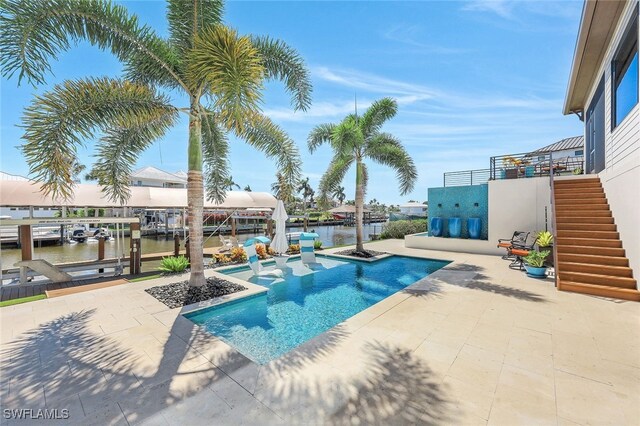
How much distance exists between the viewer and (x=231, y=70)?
491 cm

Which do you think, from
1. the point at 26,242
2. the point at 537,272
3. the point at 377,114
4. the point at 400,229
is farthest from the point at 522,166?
the point at 26,242

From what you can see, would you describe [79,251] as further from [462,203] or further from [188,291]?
[462,203]

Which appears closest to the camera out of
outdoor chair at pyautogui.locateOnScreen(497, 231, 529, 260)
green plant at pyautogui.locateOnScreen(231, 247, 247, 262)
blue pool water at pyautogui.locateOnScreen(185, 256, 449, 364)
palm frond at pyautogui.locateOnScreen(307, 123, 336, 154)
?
blue pool water at pyautogui.locateOnScreen(185, 256, 449, 364)

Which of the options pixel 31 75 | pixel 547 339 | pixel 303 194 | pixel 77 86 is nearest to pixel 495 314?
pixel 547 339

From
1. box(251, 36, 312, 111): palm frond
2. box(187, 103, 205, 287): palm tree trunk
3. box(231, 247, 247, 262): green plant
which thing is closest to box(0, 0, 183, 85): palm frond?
box(187, 103, 205, 287): palm tree trunk

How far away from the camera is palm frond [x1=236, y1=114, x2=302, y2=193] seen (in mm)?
8383

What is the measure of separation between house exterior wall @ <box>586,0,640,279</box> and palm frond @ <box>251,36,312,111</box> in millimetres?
8008

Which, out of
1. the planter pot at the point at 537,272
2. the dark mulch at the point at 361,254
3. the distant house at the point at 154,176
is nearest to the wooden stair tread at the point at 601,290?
the planter pot at the point at 537,272

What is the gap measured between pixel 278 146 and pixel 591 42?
1027 cm

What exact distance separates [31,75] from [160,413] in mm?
6557

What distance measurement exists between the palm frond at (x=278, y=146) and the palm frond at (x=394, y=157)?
5661 mm

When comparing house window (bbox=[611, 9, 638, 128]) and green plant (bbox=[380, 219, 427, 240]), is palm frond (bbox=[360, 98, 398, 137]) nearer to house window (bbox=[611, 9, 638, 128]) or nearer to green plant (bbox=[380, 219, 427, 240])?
house window (bbox=[611, 9, 638, 128])

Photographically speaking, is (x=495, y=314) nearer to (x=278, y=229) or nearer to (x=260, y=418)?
(x=260, y=418)
